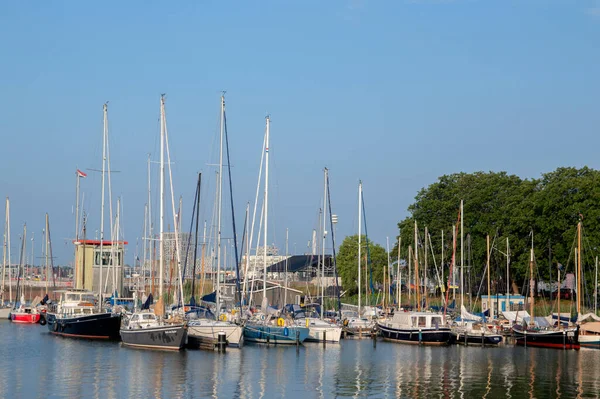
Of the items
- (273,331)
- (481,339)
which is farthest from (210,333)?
(481,339)

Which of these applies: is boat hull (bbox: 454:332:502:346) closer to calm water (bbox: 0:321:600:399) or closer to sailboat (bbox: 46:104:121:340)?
calm water (bbox: 0:321:600:399)

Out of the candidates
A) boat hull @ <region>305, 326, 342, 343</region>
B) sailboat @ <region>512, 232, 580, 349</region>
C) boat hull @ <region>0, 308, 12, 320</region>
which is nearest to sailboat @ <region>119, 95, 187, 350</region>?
boat hull @ <region>305, 326, 342, 343</region>

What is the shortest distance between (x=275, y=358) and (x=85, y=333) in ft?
63.5

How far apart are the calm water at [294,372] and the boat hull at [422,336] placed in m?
2.46

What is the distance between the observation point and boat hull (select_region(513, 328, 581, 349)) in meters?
64.4

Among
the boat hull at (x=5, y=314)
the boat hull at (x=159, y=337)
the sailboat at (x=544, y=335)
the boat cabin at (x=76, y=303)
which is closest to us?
the boat hull at (x=159, y=337)

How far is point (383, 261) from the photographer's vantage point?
402 ft

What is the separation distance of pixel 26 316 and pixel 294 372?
5515cm

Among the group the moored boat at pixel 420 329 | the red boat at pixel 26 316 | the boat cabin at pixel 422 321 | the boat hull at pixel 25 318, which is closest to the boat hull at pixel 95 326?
the moored boat at pixel 420 329

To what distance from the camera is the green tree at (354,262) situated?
404 feet

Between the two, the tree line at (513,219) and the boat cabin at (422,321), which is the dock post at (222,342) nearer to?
the boat cabin at (422,321)

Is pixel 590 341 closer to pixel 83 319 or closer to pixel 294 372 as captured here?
pixel 294 372

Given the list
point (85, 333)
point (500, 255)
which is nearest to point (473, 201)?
point (500, 255)

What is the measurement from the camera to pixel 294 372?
156ft
